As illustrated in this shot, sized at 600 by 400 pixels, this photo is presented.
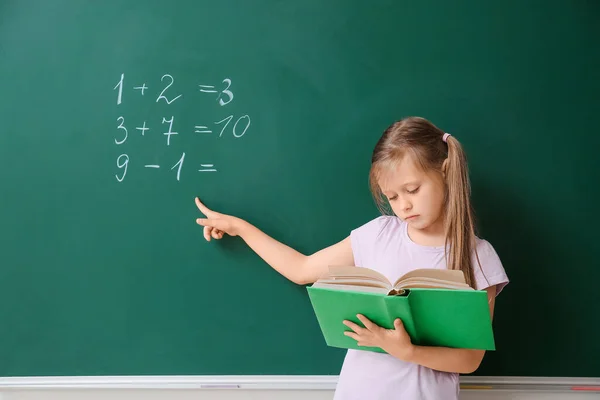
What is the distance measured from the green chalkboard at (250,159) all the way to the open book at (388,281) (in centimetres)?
43

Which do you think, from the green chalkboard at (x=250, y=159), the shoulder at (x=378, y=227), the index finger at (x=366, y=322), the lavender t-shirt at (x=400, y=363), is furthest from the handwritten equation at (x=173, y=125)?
the index finger at (x=366, y=322)

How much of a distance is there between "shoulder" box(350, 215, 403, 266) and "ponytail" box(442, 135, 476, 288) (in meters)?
0.18

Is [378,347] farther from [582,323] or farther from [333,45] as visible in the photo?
[333,45]

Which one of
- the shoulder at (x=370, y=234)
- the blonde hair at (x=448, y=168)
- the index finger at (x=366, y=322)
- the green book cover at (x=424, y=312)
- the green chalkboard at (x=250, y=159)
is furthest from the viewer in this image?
the green chalkboard at (x=250, y=159)

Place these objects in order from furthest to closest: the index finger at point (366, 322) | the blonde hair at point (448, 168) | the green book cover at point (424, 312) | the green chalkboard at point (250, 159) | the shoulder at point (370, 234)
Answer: the green chalkboard at point (250, 159)
the shoulder at point (370, 234)
the blonde hair at point (448, 168)
the index finger at point (366, 322)
the green book cover at point (424, 312)

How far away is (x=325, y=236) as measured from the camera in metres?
1.60

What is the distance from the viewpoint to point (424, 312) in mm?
1102

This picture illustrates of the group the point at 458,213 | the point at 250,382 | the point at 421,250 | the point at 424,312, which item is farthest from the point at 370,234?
the point at 250,382

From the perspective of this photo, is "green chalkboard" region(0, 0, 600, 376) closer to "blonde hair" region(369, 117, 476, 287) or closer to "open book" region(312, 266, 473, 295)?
"blonde hair" region(369, 117, 476, 287)

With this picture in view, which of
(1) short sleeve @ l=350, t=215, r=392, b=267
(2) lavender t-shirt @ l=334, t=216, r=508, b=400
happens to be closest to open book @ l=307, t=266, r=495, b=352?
(2) lavender t-shirt @ l=334, t=216, r=508, b=400

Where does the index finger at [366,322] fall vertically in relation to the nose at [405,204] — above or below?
below

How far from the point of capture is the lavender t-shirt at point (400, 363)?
1.26 meters

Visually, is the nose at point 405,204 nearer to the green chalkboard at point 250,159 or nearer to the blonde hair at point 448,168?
the blonde hair at point 448,168

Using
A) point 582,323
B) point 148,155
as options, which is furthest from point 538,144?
point 148,155
